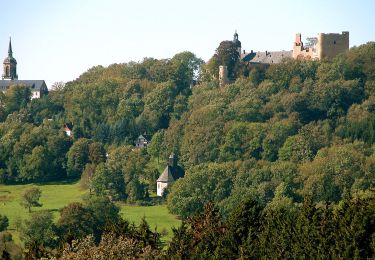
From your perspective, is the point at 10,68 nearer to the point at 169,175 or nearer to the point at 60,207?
the point at 169,175

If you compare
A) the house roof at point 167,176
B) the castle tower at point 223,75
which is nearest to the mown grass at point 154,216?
the house roof at point 167,176

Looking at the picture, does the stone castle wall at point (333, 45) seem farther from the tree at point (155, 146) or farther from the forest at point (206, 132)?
the tree at point (155, 146)

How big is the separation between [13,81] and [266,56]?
1489 inches

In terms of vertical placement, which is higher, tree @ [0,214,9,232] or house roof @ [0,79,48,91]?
house roof @ [0,79,48,91]

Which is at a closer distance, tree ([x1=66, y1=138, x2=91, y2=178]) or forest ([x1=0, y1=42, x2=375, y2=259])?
forest ([x1=0, y1=42, x2=375, y2=259])

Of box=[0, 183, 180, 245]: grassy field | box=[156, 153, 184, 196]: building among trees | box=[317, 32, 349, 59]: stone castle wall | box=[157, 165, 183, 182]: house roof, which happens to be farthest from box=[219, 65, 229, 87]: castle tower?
box=[0, 183, 180, 245]: grassy field

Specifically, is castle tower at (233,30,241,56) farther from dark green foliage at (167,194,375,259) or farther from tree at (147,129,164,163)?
dark green foliage at (167,194,375,259)

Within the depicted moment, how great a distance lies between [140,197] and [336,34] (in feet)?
101

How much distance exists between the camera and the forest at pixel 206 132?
329 feet

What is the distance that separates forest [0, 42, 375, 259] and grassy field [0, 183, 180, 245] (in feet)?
4.90

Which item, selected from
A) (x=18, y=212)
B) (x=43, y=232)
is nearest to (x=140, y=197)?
(x=18, y=212)

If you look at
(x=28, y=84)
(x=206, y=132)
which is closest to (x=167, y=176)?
(x=206, y=132)

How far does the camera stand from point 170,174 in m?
110

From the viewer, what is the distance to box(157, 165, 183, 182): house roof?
108 metres
